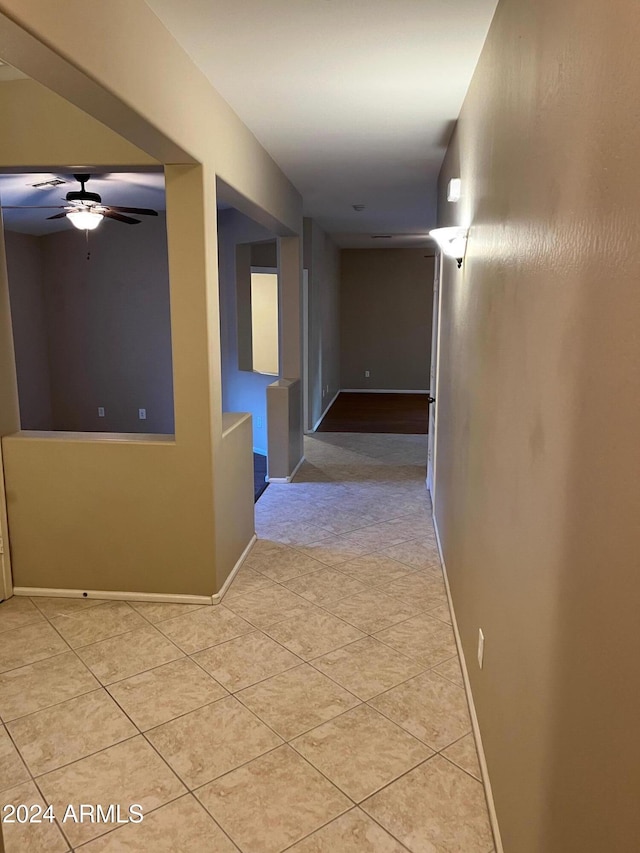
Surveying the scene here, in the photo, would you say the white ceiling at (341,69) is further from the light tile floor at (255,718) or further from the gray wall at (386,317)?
the gray wall at (386,317)

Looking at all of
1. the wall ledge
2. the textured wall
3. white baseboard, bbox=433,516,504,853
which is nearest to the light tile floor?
white baseboard, bbox=433,516,504,853

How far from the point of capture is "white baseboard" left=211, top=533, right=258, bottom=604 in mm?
3416

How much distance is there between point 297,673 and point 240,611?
674mm

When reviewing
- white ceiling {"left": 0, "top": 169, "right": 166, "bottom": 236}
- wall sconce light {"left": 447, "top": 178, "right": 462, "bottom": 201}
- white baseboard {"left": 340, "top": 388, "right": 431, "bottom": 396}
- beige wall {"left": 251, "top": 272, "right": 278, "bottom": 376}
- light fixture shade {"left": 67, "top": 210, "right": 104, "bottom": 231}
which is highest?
white ceiling {"left": 0, "top": 169, "right": 166, "bottom": 236}

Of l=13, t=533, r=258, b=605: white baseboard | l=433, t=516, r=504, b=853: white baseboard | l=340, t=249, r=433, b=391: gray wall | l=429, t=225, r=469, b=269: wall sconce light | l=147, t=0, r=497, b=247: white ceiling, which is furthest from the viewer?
l=340, t=249, r=433, b=391: gray wall

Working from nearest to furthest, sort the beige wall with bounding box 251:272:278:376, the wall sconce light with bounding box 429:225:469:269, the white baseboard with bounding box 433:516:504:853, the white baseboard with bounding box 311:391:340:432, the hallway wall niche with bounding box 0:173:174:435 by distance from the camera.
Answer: the white baseboard with bounding box 433:516:504:853
the wall sconce light with bounding box 429:225:469:269
the hallway wall niche with bounding box 0:173:174:435
the white baseboard with bounding box 311:391:340:432
the beige wall with bounding box 251:272:278:376

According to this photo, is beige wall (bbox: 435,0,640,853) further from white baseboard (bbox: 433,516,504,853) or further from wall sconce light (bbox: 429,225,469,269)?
wall sconce light (bbox: 429,225,469,269)

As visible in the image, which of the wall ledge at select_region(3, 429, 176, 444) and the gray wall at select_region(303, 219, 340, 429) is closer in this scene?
the wall ledge at select_region(3, 429, 176, 444)

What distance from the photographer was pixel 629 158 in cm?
95

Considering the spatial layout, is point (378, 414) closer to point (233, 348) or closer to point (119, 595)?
point (233, 348)

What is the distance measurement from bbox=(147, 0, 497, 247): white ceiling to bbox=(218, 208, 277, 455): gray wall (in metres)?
2.42

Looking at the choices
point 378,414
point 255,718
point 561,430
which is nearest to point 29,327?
point 378,414

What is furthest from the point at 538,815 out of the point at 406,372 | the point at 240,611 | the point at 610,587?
the point at 406,372

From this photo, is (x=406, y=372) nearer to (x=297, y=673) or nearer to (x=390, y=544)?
(x=390, y=544)
